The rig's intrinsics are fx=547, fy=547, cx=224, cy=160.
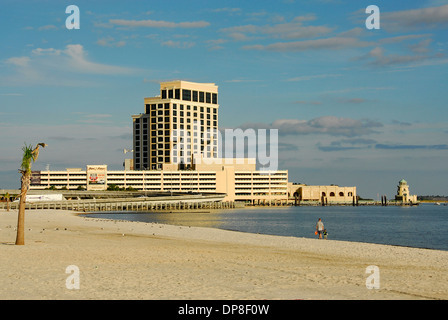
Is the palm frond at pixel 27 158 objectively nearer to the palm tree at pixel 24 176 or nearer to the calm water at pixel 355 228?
the palm tree at pixel 24 176

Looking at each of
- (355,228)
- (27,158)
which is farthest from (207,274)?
(355,228)

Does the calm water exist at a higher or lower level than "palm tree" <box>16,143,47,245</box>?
lower

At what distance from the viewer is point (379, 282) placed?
23.6 meters

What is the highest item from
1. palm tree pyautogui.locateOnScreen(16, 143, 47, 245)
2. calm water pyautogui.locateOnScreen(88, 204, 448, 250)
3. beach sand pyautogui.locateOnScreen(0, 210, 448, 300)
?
palm tree pyautogui.locateOnScreen(16, 143, 47, 245)

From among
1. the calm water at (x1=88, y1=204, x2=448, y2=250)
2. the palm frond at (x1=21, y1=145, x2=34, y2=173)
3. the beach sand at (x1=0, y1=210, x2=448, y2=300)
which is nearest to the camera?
the beach sand at (x1=0, y1=210, x2=448, y2=300)

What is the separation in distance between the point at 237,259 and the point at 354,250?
46.7ft

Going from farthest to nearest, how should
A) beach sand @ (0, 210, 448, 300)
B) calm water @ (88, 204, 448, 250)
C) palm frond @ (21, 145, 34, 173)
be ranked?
calm water @ (88, 204, 448, 250)
palm frond @ (21, 145, 34, 173)
beach sand @ (0, 210, 448, 300)

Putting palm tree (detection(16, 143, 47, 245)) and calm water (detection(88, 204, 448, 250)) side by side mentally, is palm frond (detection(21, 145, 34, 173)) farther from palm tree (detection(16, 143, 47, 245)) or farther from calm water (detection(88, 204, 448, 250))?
calm water (detection(88, 204, 448, 250))

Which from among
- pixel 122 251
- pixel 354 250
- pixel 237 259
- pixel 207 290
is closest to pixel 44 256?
pixel 122 251

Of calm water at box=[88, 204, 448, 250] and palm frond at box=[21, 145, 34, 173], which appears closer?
palm frond at box=[21, 145, 34, 173]

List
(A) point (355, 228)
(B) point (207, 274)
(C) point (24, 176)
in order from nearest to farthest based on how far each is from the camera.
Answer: (B) point (207, 274) < (C) point (24, 176) < (A) point (355, 228)

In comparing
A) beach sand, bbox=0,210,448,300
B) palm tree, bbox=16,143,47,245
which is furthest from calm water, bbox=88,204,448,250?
palm tree, bbox=16,143,47,245

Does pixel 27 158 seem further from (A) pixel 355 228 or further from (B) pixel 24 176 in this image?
(A) pixel 355 228

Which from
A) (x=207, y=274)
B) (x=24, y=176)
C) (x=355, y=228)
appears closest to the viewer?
(x=207, y=274)
